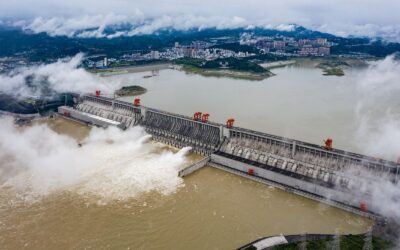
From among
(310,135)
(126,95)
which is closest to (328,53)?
(126,95)

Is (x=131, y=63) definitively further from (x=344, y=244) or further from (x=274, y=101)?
(x=344, y=244)

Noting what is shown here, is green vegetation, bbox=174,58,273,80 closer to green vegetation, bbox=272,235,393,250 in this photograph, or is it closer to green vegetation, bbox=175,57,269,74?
green vegetation, bbox=175,57,269,74

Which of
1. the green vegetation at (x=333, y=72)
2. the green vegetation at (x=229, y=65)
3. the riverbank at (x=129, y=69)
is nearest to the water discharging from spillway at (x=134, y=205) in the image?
the riverbank at (x=129, y=69)

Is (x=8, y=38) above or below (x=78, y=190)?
above

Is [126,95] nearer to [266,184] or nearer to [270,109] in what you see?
[270,109]

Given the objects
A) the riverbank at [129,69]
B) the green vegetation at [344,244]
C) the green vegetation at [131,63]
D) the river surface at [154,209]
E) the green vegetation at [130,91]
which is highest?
the green vegetation at [131,63]

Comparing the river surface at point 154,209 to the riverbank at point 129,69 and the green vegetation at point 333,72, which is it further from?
the riverbank at point 129,69
